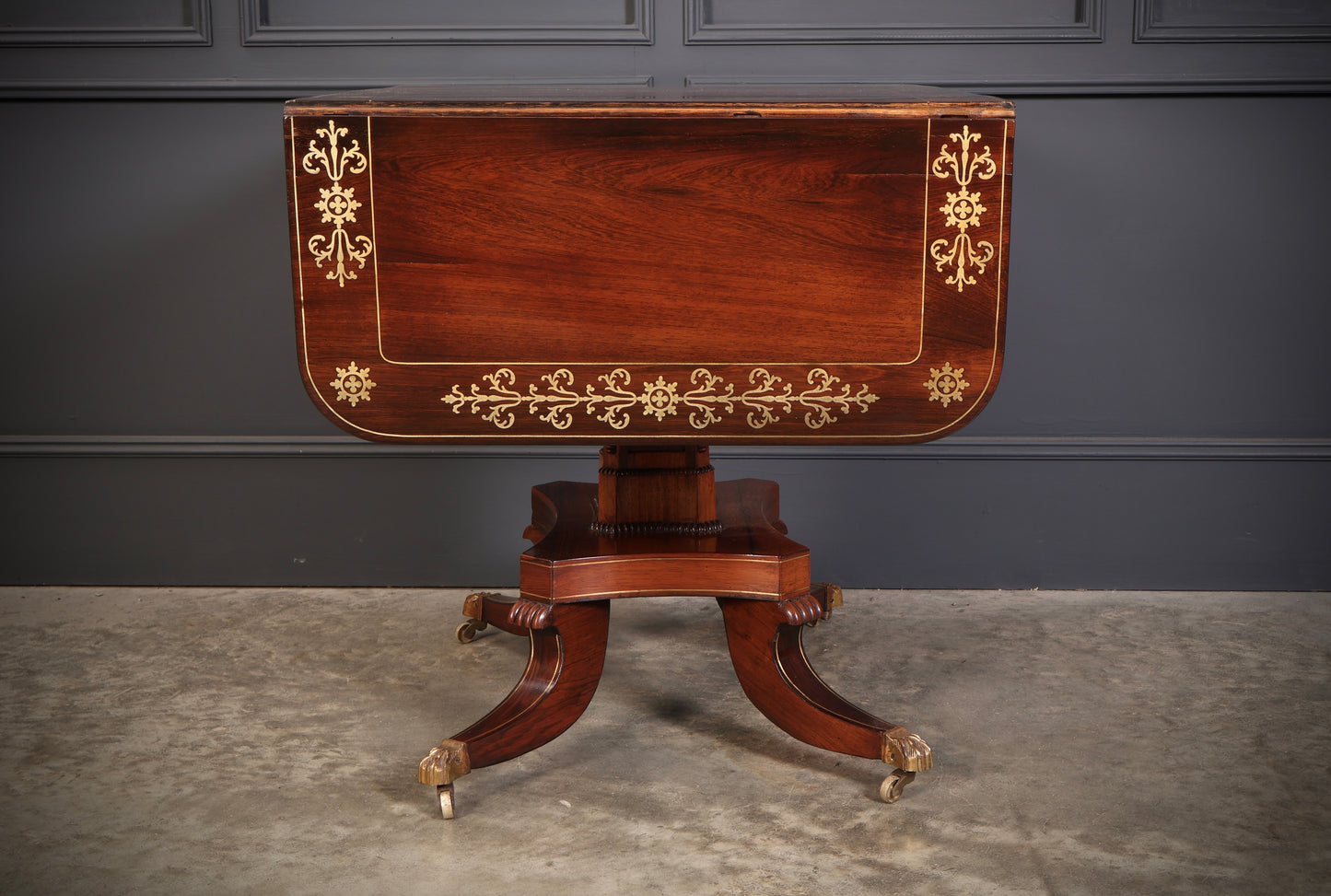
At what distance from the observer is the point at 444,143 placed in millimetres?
1448

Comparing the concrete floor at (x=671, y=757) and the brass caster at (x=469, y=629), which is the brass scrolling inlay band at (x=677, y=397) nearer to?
the concrete floor at (x=671, y=757)

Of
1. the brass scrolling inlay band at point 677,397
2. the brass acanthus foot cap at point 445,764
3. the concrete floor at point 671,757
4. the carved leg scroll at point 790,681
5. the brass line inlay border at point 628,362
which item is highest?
the brass line inlay border at point 628,362

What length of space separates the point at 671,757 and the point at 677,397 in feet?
1.85

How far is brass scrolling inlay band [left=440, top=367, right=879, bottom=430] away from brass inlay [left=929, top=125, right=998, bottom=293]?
0.20 metres

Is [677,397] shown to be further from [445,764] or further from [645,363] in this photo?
[445,764]

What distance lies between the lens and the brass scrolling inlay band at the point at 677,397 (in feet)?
4.94

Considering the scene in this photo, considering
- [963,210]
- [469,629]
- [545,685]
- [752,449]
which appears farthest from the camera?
[752,449]

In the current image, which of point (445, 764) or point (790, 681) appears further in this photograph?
point (790, 681)

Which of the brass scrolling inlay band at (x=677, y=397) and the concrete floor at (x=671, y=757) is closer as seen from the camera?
the concrete floor at (x=671, y=757)

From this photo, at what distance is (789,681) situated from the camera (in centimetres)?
164

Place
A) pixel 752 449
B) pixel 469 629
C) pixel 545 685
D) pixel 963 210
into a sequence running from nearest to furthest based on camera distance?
pixel 963 210
pixel 545 685
pixel 469 629
pixel 752 449

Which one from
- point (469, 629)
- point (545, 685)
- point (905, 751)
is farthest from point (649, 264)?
point (469, 629)

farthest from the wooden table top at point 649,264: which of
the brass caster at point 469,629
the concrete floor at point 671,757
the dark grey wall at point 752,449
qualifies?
the dark grey wall at point 752,449

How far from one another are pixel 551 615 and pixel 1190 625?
1.37 meters
